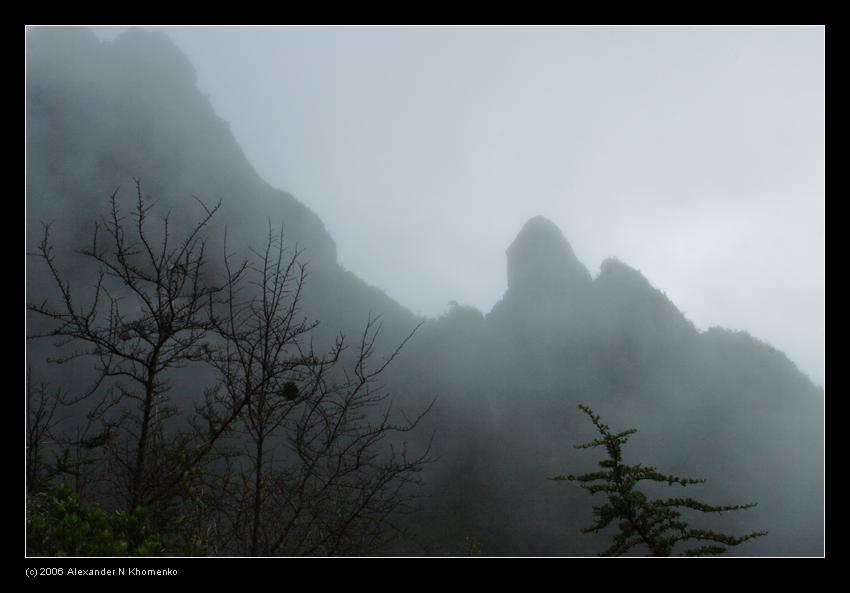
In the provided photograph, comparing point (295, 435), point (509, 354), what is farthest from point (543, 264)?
point (295, 435)

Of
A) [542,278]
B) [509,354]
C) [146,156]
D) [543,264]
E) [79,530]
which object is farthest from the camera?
[543,264]

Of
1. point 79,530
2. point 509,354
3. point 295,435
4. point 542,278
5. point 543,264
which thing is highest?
point 543,264

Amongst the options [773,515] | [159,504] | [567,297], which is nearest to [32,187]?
[159,504]

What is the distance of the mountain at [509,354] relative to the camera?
80.5 feet

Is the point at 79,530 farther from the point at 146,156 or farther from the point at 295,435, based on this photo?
the point at 146,156

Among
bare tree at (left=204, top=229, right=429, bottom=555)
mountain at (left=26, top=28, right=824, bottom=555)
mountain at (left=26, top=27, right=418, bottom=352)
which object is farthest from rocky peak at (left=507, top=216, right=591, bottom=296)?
bare tree at (left=204, top=229, right=429, bottom=555)

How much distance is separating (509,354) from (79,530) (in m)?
29.8

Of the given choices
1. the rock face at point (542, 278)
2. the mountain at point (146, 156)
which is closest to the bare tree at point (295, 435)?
the mountain at point (146, 156)

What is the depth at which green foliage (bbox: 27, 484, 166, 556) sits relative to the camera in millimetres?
2691

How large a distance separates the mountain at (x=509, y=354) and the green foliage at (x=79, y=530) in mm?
21150

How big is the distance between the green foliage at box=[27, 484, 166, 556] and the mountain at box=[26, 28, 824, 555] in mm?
21150

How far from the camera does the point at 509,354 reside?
→ 103ft

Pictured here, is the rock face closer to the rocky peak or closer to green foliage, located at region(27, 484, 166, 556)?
the rocky peak
